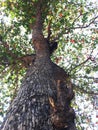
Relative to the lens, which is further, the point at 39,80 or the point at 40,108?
the point at 39,80

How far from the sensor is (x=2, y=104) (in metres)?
10.7

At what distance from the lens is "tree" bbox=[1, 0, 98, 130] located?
3.14 metres

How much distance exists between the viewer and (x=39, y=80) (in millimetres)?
4965

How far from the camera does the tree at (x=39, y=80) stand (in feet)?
10.3

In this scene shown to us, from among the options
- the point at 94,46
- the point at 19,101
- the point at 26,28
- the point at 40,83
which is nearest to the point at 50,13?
the point at 26,28

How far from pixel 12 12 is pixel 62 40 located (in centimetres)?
291

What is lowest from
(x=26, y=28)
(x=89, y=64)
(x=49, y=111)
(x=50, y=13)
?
(x=89, y=64)

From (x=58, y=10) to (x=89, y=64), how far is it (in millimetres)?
3333

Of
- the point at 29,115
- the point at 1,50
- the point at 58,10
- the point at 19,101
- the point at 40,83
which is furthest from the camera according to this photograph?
the point at 58,10

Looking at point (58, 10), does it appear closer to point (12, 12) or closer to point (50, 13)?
point (50, 13)

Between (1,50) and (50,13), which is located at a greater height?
(50,13)

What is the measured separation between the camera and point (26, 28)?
10.6 m

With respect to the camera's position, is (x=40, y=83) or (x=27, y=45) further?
(x=27, y=45)

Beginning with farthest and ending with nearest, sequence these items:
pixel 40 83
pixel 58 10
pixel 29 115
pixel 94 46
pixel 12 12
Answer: pixel 58 10, pixel 12 12, pixel 94 46, pixel 40 83, pixel 29 115
